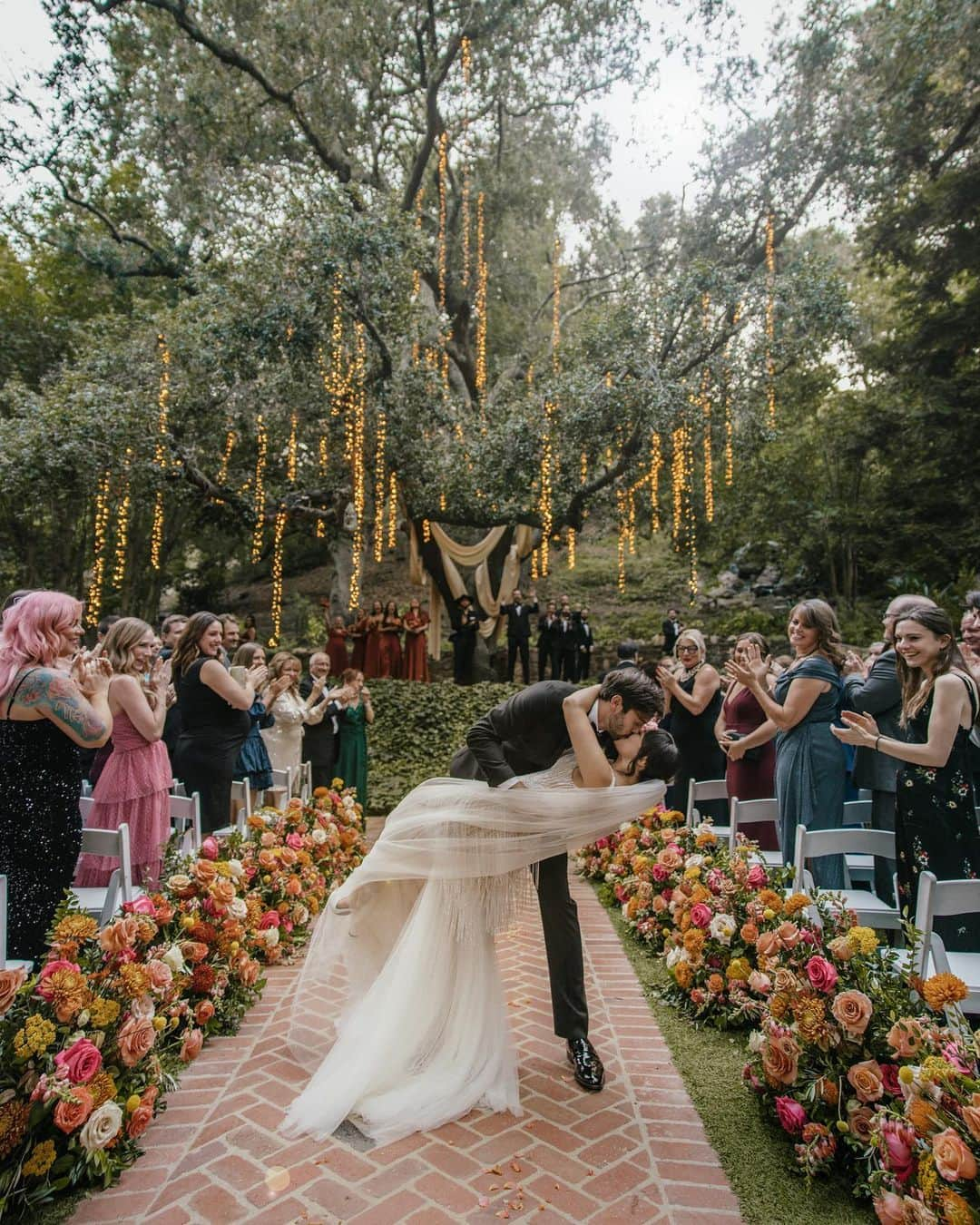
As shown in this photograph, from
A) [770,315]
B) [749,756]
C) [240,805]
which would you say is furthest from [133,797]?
[770,315]

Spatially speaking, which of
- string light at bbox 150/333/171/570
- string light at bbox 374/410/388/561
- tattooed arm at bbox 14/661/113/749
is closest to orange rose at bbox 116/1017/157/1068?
tattooed arm at bbox 14/661/113/749

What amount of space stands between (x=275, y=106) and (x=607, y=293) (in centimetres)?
822

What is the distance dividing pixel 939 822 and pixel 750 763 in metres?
1.97

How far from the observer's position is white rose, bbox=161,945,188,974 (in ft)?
9.78

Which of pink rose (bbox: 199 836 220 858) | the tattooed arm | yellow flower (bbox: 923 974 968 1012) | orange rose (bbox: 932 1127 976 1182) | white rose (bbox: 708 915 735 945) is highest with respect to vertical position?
the tattooed arm

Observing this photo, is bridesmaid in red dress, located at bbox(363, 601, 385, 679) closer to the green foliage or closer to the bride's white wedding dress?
the green foliage

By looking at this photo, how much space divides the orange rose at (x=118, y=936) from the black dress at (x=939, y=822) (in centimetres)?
282

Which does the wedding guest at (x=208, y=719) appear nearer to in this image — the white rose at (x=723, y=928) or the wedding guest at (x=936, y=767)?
the white rose at (x=723, y=928)

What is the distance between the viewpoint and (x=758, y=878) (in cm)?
341

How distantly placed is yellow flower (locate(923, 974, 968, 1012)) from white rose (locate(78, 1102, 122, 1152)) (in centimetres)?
231

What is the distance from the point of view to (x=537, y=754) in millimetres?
Answer: 3154

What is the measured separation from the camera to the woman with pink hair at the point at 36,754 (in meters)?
2.82

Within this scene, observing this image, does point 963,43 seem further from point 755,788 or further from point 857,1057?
point 857,1057

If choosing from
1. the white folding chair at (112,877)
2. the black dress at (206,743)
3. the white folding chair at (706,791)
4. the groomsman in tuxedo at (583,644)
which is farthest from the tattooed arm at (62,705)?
the groomsman in tuxedo at (583,644)
